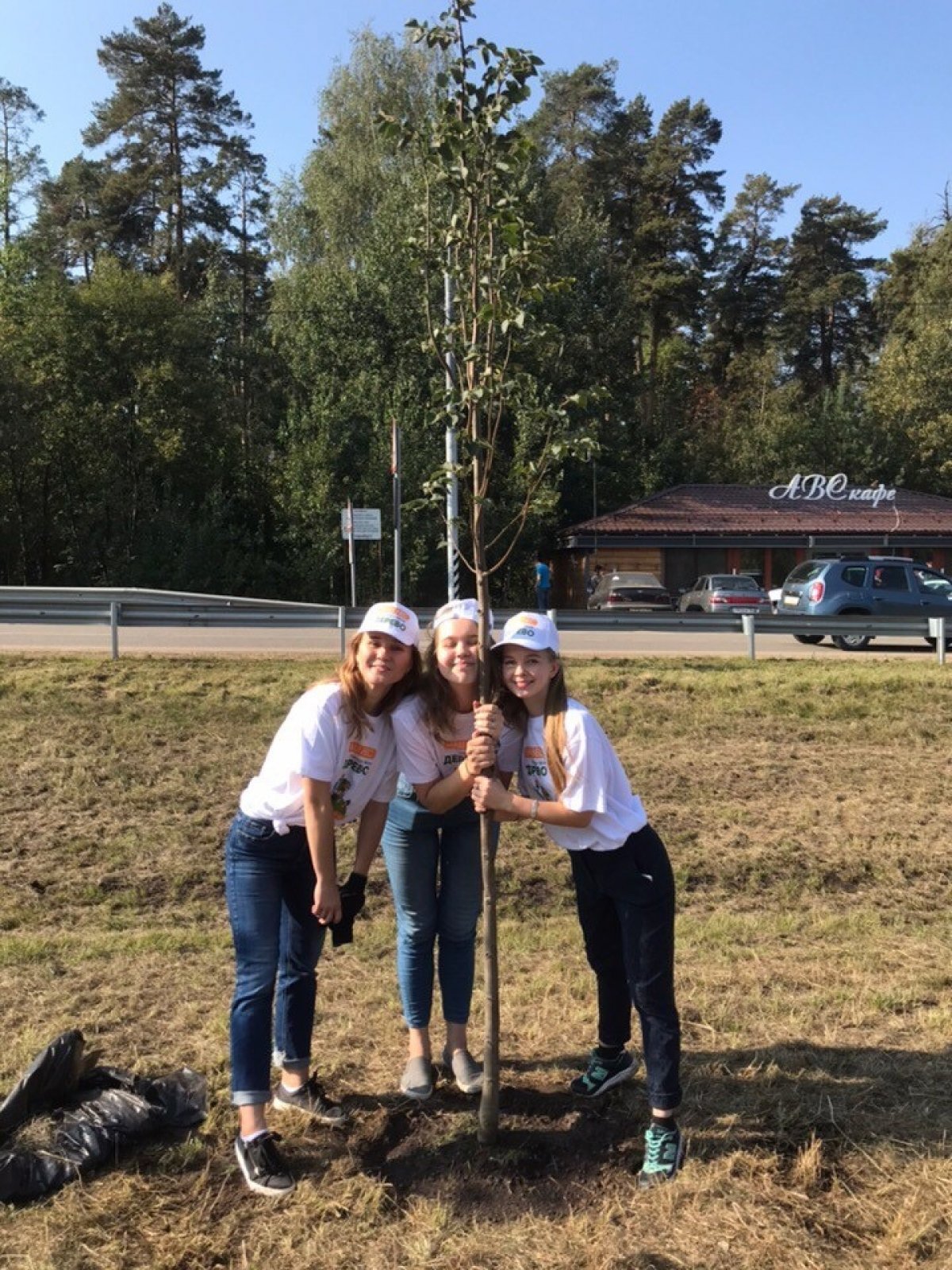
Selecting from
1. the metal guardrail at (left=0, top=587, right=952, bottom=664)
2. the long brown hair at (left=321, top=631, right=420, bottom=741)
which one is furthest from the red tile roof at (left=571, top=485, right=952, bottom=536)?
the long brown hair at (left=321, top=631, right=420, bottom=741)

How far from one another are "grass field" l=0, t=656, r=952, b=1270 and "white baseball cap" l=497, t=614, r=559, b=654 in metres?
1.65

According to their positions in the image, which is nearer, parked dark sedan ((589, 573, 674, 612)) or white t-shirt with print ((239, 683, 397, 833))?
white t-shirt with print ((239, 683, 397, 833))

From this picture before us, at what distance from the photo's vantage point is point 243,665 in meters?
11.0

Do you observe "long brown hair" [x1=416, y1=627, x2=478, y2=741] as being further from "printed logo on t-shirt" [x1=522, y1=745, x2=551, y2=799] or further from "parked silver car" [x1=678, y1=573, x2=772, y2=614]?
"parked silver car" [x1=678, y1=573, x2=772, y2=614]

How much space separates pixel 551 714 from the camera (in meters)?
3.04

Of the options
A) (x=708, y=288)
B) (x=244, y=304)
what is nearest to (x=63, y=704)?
(x=244, y=304)

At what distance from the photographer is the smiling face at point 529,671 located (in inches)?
120

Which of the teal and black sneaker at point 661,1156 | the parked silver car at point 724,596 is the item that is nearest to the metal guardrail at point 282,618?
the parked silver car at point 724,596

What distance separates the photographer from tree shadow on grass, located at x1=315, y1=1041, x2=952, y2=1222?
3.03m

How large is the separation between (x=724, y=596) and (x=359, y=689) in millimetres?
22296

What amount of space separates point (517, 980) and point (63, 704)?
6164 mm

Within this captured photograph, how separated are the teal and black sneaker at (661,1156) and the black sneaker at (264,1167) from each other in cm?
108

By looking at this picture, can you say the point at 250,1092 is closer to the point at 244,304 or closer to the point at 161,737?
the point at 161,737

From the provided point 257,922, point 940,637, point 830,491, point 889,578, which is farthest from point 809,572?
point 830,491
